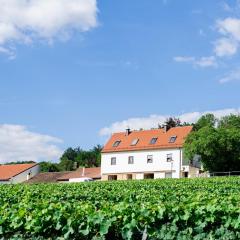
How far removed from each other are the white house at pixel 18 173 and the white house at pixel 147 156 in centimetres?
1844

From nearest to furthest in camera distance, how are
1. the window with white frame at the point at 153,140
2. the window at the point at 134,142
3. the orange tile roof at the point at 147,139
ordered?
1. the orange tile roof at the point at 147,139
2. the window with white frame at the point at 153,140
3. the window at the point at 134,142

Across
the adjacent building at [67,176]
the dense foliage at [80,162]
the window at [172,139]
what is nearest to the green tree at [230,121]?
the window at [172,139]

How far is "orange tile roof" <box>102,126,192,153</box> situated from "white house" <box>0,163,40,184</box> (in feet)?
60.5

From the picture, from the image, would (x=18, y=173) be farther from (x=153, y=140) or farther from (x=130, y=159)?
(x=153, y=140)

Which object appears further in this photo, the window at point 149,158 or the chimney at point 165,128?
the chimney at point 165,128

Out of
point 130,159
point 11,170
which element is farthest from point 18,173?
point 130,159

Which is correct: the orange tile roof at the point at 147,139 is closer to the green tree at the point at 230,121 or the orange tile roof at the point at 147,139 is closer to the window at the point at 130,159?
the window at the point at 130,159

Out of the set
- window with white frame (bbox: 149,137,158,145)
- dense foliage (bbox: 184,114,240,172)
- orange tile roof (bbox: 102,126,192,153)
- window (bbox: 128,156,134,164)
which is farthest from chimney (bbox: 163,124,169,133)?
dense foliage (bbox: 184,114,240,172)

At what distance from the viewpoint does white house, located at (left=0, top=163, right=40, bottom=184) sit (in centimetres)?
9311

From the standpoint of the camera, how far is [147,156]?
7831 cm

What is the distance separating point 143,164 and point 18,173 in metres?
26.7

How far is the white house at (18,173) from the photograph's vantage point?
9311cm

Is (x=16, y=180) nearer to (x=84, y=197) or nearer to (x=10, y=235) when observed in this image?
(x=84, y=197)

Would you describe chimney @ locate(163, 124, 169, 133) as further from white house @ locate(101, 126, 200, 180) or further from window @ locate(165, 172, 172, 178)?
window @ locate(165, 172, 172, 178)
